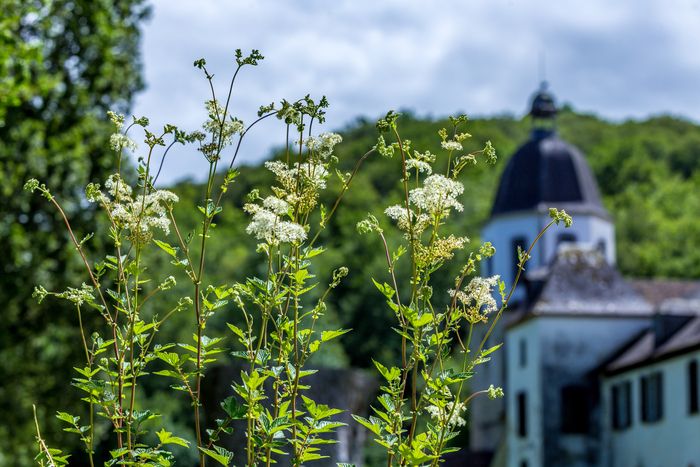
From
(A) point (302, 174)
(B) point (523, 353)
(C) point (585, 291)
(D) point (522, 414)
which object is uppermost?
(C) point (585, 291)

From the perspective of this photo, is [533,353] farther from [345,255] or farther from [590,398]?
[345,255]

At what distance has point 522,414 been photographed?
4338cm

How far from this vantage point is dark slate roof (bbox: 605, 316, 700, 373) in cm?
3500

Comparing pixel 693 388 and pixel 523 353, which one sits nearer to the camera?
pixel 693 388

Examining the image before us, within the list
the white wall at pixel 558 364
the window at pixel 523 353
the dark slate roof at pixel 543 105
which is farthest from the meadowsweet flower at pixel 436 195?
the dark slate roof at pixel 543 105

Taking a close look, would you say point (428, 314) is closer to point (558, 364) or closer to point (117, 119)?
point (117, 119)

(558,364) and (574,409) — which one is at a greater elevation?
(558,364)

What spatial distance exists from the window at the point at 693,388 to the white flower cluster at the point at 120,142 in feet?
102

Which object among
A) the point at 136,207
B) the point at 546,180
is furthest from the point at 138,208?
the point at 546,180

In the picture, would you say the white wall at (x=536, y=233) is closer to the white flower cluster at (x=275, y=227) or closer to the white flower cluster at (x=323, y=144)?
the white flower cluster at (x=323, y=144)

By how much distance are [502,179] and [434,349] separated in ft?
165

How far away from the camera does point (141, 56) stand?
29.4 meters

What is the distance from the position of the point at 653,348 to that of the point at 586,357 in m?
4.15

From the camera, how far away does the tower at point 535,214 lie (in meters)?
50.1
